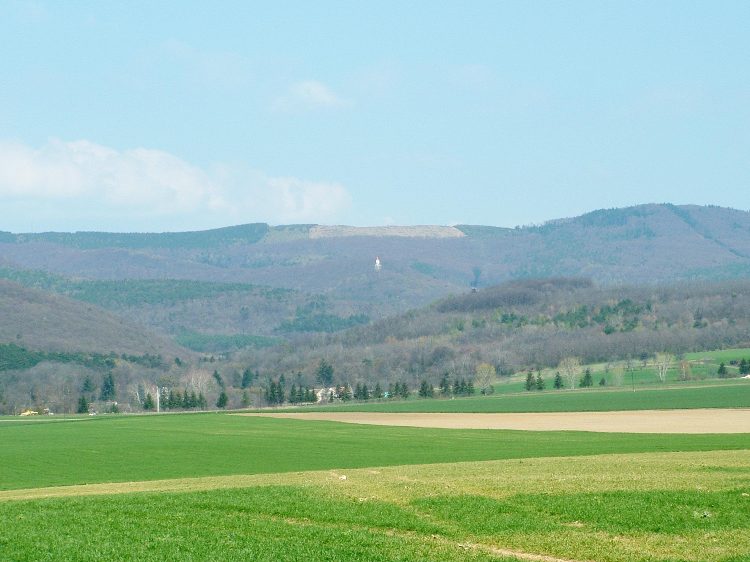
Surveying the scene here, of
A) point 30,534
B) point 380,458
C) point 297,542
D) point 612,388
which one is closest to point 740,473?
point 297,542

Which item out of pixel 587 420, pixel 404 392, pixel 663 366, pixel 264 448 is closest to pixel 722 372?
pixel 663 366

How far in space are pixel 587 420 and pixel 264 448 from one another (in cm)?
3947

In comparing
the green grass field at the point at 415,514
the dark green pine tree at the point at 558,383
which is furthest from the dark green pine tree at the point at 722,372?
the green grass field at the point at 415,514

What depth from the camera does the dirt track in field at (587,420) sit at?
3420 inches

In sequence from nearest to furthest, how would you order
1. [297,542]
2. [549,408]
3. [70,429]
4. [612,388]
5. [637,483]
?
[297,542] < [637,483] < [70,429] < [549,408] < [612,388]

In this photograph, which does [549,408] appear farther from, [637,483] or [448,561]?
[448,561]

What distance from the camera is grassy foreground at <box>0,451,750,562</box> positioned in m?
26.1

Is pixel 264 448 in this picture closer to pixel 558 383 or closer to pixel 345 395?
pixel 558 383

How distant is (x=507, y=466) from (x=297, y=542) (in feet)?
68.9

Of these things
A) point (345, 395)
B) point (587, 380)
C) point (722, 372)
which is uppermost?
point (722, 372)

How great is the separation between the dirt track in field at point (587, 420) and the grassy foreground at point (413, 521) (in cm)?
4771

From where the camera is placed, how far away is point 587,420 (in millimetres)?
103750

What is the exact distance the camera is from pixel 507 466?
47.0m

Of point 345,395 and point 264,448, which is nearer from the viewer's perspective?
point 264,448
